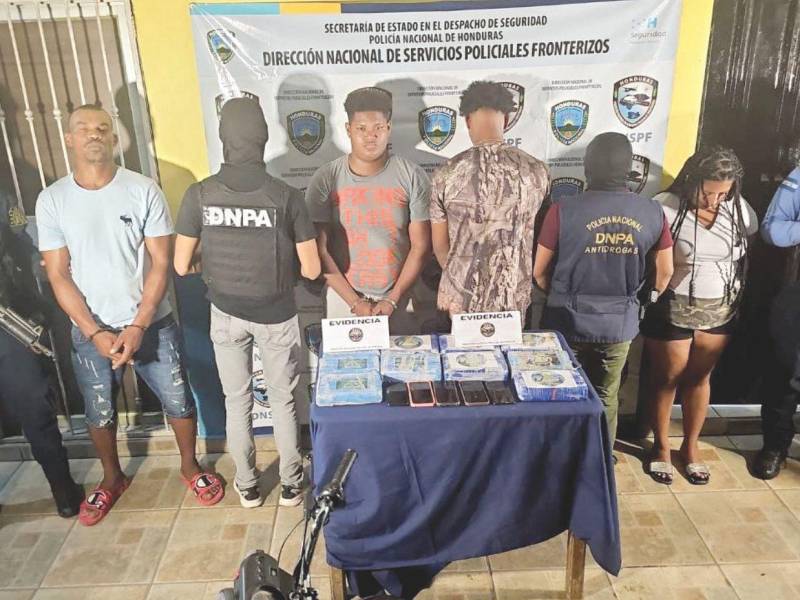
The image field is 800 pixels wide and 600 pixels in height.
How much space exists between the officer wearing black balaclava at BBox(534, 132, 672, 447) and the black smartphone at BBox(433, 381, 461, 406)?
82cm

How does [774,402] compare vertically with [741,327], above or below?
below

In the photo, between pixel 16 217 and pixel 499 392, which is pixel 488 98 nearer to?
pixel 499 392

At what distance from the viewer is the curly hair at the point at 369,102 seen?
2812 millimetres

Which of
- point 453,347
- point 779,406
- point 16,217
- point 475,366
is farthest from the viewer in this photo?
point 779,406

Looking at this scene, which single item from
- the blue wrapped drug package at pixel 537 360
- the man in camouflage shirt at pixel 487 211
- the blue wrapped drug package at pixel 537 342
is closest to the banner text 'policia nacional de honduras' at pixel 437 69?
the man in camouflage shirt at pixel 487 211

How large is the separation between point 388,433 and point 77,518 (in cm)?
182

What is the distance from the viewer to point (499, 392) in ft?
7.45

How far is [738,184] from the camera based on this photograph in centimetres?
288

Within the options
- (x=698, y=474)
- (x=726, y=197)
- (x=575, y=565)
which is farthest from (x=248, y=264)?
(x=698, y=474)

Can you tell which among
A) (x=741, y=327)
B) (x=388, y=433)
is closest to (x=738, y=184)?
(x=741, y=327)

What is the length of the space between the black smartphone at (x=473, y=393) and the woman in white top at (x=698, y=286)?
1.24 meters

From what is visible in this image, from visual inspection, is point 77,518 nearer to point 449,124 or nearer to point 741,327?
point 449,124

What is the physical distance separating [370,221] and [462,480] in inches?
50.0

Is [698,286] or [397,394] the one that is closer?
[397,394]
